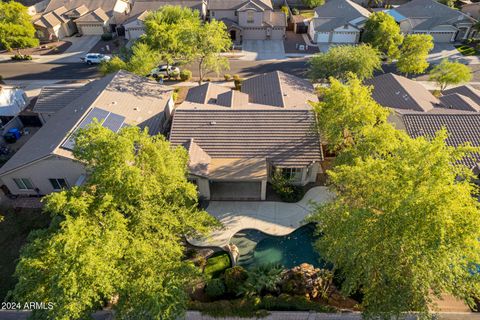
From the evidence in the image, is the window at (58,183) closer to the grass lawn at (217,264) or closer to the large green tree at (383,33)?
the grass lawn at (217,264)

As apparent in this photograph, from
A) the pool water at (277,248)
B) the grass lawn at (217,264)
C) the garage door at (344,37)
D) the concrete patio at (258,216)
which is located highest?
the garage door at (344,37)

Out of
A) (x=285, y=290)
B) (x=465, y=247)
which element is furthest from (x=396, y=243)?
(x=285, y=290)

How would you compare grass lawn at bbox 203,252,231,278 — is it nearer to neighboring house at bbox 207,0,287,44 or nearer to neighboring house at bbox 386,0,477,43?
neighboring house at bbox 207,0,287,44

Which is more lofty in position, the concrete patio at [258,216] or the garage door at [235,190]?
the garage door at [235,190]

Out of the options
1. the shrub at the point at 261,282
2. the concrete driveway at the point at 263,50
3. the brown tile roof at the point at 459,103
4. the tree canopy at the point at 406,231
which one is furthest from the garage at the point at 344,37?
the shrub at the point at 261,282

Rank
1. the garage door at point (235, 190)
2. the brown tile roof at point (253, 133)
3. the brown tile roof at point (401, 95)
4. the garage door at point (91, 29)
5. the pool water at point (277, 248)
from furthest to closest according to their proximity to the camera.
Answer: the garage door at point (91, 29) < the brown tile roof at point (401, 95) < the garage door at point (235, 190) < the brown tile roof at point (253, 133) < the pool water at point (277, 248)

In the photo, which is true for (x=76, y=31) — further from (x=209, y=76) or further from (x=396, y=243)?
(x=396, y=243)
